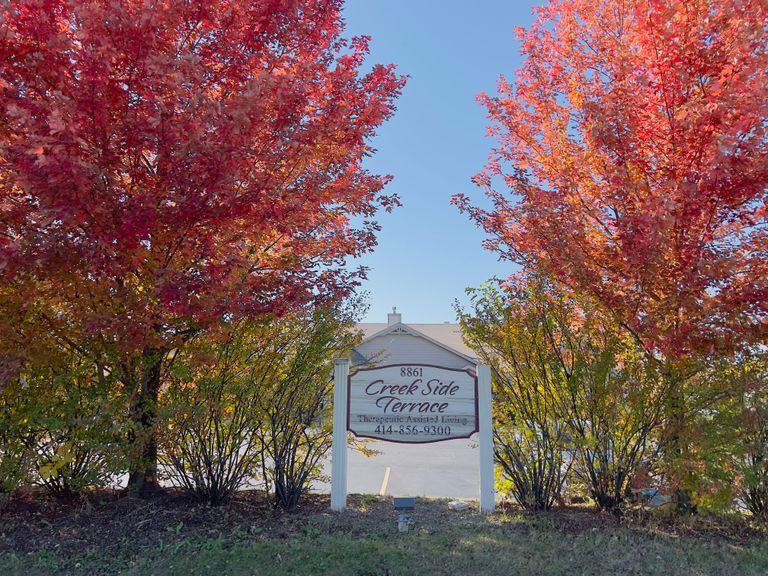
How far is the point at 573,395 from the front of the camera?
5273 millimetres

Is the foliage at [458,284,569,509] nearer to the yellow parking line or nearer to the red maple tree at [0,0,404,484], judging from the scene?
the red maple tree at [0,0,404,484]

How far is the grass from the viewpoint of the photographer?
3906 millimetres

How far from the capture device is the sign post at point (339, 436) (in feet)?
17.8

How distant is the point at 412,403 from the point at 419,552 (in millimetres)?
1610

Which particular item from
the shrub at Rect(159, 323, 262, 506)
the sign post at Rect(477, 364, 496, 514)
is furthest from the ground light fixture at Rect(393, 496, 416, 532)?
the shrub at Rect(159, 323, 262, 506)

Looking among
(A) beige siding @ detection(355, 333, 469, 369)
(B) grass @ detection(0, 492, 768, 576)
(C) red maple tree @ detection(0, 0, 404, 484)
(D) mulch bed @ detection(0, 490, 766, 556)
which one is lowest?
(B) grass @ detection(0, 492, 768, 576)

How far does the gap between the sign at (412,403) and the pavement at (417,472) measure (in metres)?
1.90

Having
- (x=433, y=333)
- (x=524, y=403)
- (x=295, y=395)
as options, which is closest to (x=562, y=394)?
(x=524, y=403)

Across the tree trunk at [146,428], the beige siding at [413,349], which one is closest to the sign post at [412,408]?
the tree trunk at [146,428]

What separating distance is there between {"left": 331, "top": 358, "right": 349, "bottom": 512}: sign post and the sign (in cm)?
8

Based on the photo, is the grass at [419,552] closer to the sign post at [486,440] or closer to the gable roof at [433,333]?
the sign post at [486,440]

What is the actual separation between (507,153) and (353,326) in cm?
289

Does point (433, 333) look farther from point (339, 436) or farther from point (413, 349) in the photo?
point (339, 436)

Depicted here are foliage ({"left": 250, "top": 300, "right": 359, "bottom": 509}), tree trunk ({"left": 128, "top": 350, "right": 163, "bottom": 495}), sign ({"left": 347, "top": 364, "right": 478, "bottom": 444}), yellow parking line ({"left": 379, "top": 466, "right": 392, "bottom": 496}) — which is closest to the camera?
tree trunk ({"left": 128, "top": 350, "right": 163, "bottom": 495})
